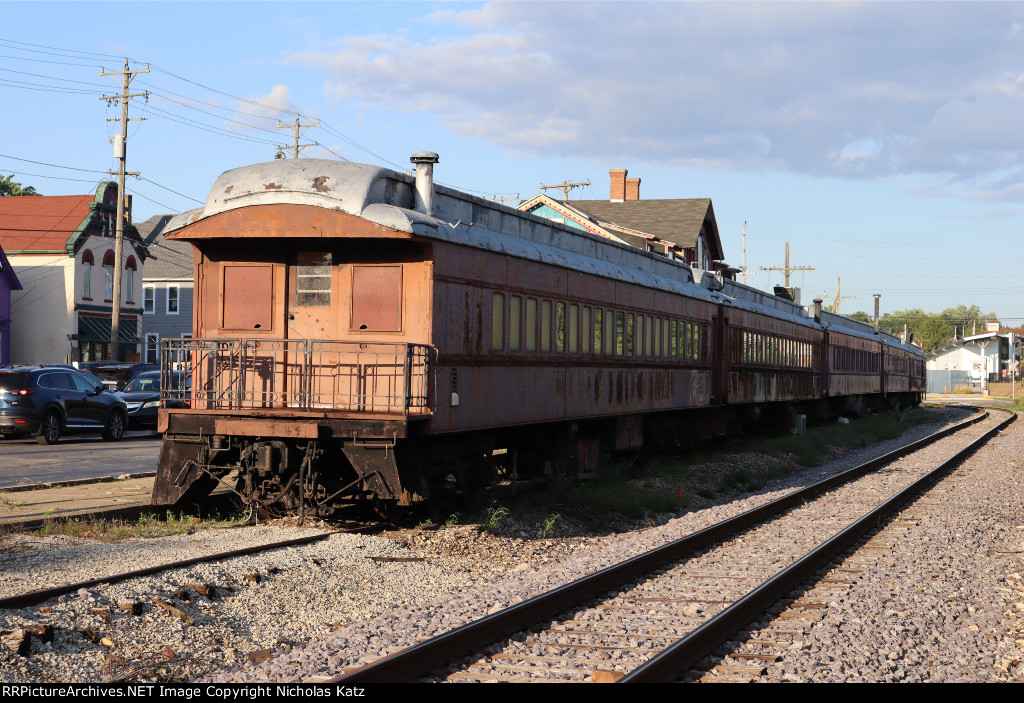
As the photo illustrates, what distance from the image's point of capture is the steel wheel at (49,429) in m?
20.8

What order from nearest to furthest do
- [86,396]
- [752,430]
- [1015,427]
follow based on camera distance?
[86,396]
[752,430]
[1015,427]

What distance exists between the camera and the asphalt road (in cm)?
1519

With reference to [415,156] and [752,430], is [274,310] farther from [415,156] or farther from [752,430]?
[752,430]

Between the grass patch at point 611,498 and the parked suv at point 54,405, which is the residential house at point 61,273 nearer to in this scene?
the parked suv at point 54,405

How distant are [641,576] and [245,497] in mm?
4327

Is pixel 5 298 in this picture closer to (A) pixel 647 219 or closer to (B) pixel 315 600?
(A) pixel 647 219

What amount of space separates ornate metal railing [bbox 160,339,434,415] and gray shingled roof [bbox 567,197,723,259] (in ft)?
121

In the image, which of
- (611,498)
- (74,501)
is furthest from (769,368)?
(74,501)

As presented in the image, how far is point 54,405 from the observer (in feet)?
69.3

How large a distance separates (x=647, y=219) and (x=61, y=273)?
86.9 feet

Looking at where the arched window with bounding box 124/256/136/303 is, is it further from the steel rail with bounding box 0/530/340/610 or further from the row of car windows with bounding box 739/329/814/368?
the steel rail with bounding box 0/530/340/610

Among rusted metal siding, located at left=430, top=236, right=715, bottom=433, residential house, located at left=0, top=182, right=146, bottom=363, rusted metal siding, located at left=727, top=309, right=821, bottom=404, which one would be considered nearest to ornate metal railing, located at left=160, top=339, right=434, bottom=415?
rusted metal siding, located at left=430, top=236, right=715, bottom=433
